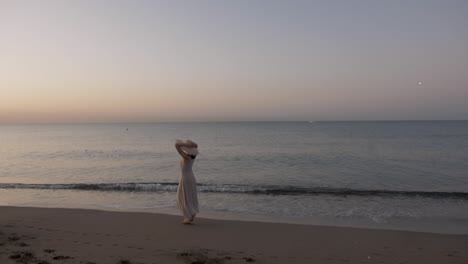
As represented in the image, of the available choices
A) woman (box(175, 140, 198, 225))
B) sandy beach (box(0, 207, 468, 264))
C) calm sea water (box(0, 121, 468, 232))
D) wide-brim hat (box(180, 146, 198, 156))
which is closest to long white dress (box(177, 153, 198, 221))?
woman (box(175, 140, 198, 225))

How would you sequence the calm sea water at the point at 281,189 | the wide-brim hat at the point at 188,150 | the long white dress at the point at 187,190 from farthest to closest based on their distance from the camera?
the calm sea water at the point at 281,189
the long white dress at the point at 187,190
the wide-brim hat at the point at 188,150

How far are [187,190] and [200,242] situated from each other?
5.58 feet

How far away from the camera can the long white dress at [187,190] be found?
9.12 meters

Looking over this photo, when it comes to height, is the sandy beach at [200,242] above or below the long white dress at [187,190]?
below

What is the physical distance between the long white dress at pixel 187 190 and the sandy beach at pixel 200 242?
447mm

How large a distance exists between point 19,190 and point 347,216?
13.9 meters

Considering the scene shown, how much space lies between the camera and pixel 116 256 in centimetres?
627

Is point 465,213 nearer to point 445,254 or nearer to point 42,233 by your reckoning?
point 445,254

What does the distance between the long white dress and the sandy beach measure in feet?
1.47

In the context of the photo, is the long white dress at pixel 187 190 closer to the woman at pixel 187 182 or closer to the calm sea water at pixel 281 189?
the woman at pixel 187 182

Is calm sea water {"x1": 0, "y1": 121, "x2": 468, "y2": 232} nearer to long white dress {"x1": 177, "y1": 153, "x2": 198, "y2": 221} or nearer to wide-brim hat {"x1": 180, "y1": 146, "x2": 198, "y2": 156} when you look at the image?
long white dress {"x1": 177, "y1": 153, "x2": 198, "y2": 221}

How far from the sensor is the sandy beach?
6.38m

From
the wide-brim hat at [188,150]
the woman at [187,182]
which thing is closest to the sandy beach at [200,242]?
the woman at [187,182]

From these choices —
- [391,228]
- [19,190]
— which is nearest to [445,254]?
[391,228]
